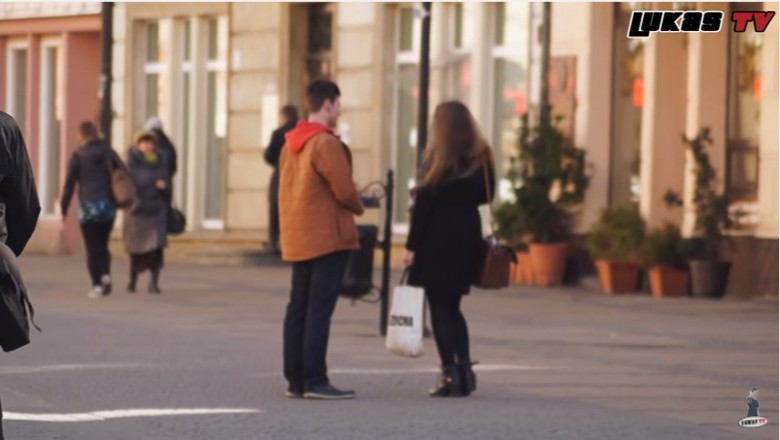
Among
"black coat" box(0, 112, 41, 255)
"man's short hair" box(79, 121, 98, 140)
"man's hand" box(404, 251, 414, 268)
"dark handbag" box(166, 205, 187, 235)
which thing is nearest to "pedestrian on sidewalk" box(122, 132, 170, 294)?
"dark handbag" box(166, 205, 187, 235)

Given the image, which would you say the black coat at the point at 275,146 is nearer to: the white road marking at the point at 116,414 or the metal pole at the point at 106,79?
the metal pole at the point at 106,79

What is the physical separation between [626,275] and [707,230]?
1.27 m

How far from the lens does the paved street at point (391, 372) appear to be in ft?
35.3

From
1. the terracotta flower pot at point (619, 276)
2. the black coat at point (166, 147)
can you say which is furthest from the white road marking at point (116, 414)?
the black coat at point (166, 147)

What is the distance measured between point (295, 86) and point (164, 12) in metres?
2.85

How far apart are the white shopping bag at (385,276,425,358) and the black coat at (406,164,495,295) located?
27 centimetres

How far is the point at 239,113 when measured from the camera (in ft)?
97.1

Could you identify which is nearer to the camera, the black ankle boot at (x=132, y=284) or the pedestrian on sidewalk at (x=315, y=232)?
the pedestrian on sidewalk at (x=315, y=232)

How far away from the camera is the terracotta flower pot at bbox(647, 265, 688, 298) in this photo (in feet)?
71.8

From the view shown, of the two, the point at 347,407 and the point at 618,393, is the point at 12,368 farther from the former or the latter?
the point at 618,393

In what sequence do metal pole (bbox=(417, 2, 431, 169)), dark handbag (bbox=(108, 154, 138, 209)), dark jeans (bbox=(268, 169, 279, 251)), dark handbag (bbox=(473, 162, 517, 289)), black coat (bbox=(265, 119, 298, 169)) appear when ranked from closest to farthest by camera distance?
dark handbag (bbox=(473, 162, 517, 289)) < metal pole (bbox=(417, 2, 431, 169)) < dark handbag (bbox=(108, 154, 138, 209)) < black coat (bbox=(265, 119, 298, 169)) < dark jeans (bbox=(268, 169, 279, 251))

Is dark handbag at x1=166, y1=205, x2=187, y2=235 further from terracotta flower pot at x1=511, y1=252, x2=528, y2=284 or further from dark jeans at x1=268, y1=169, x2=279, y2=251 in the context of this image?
terracotta flower pot at x1=511, y1=252, x2=528, y2=284

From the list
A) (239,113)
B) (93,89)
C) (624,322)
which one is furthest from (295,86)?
(624,322)

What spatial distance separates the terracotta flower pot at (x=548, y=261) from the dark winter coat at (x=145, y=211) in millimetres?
4121
